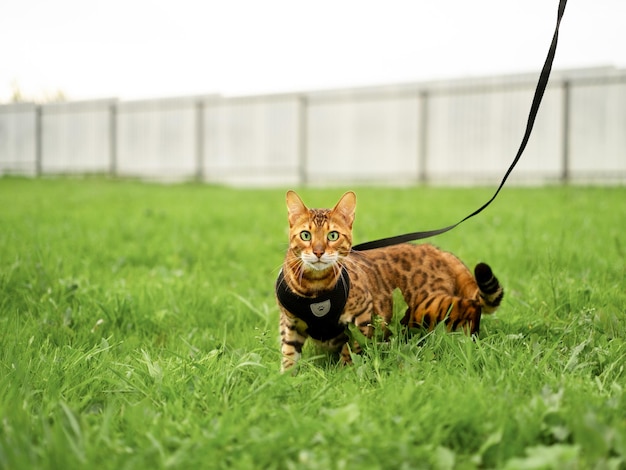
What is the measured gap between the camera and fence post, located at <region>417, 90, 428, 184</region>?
1784 centimetres

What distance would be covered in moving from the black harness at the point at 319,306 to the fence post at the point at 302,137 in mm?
16633

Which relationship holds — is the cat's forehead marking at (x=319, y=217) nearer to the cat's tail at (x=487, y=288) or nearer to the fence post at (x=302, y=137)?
the cat's tail at (x=487, y=288)

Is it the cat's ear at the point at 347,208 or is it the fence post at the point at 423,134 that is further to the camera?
the fence post at the point at 423,134

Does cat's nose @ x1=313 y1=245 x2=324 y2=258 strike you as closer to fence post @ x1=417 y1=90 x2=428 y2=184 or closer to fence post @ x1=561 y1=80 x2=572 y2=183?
fence post @ x1=561 y1=80 x2=572 y2=183

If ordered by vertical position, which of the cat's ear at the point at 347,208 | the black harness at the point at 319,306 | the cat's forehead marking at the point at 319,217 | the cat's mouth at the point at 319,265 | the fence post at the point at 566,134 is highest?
the fence post at the point at 566,134

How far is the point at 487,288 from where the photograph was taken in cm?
305

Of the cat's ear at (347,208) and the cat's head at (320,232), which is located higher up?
the cat's ear at (347,208)

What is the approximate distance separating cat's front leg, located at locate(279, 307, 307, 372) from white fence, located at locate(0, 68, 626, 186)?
49.4ft

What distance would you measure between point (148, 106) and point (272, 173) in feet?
18.3

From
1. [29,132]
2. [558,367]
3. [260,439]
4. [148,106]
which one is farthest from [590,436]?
[29,132]

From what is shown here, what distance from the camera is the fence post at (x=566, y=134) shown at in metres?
16.2

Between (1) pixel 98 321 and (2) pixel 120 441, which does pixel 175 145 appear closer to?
(1) pixel 98 321

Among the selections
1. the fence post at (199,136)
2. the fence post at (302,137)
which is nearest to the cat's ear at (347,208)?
the fence post at (302,137)

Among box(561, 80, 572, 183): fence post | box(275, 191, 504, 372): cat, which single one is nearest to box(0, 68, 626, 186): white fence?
box(561, 80, 572, 183): fence post
